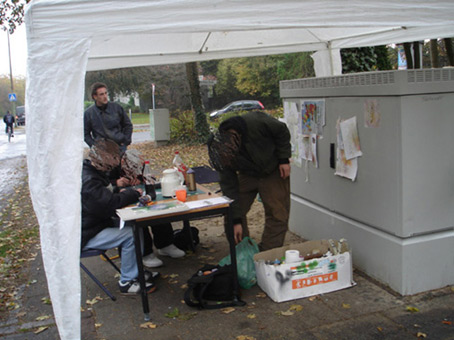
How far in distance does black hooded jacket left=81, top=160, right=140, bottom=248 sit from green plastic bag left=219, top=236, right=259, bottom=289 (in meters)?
1.09

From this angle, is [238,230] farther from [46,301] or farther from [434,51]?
[434,51]

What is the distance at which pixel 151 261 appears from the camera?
4.97 metres

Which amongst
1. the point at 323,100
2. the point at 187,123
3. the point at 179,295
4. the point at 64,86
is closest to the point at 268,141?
the point at 323,100

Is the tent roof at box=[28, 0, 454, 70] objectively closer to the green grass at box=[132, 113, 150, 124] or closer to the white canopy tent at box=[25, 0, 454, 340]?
the white canopy tent at box=[25, 0, 454, 340]

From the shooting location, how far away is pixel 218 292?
3.98m

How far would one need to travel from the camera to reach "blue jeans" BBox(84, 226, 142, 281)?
403 cm

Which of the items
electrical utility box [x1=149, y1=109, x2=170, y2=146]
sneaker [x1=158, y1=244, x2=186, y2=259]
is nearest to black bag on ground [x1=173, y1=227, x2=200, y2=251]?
sneaker [x1=158, y1=244, x2=186, y2=259]

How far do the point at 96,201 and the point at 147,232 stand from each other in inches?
47.7

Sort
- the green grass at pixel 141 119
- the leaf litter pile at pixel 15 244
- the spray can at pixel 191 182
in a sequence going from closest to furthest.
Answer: the spray can at pixel 191 182 < the leaf litter pile at pixel 15 244 < the green grass at pixel 141 119

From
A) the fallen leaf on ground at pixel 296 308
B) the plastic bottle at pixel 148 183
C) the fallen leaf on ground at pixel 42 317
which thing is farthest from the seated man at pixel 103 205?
the fallen leaf on ground at pixel 296 308

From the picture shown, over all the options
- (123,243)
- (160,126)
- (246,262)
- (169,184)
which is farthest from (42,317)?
(160,126)

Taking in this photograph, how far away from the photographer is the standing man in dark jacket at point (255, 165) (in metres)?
4.18

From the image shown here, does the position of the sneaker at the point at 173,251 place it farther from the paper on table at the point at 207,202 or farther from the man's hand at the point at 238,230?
the paper on table at the point at 207,202

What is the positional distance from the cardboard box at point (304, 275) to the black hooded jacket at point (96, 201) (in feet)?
4.28
